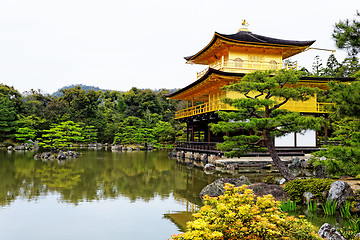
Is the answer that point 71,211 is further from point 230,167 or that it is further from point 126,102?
point 126,102

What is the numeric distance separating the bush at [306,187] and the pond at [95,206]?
2.61m

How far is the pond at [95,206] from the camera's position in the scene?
625cm

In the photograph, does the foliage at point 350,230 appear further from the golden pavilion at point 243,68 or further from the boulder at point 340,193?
the golden pavilion at point 243,68

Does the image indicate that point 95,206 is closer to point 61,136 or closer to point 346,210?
point 346,210

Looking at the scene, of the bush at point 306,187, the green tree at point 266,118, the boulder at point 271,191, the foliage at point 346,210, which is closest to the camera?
the foliage at point 346,210

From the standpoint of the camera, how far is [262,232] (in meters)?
3.68

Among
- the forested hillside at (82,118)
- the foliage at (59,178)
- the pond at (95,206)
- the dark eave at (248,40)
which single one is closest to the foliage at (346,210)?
the pond at (95,206)

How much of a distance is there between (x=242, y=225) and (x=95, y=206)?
5.46 metres

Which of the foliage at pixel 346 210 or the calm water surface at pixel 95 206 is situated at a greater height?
the foliage at pixel 346 210

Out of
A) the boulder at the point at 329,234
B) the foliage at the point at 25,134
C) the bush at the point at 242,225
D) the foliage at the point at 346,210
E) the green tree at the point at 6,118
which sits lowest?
the foliage at the point at 346,210

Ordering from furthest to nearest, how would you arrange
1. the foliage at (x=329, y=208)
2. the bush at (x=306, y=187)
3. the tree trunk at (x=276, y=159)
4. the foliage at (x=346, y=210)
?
the tree trunk at (x=276, y=159)
the bush at (x=306, y=187)
the foliage at (x=329, y=208)
the foliage at (x=346, y=210)

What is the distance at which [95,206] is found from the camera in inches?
319

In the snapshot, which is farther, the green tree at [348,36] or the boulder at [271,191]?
the boulder at [271,191]

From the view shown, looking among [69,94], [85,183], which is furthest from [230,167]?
[69,94]
